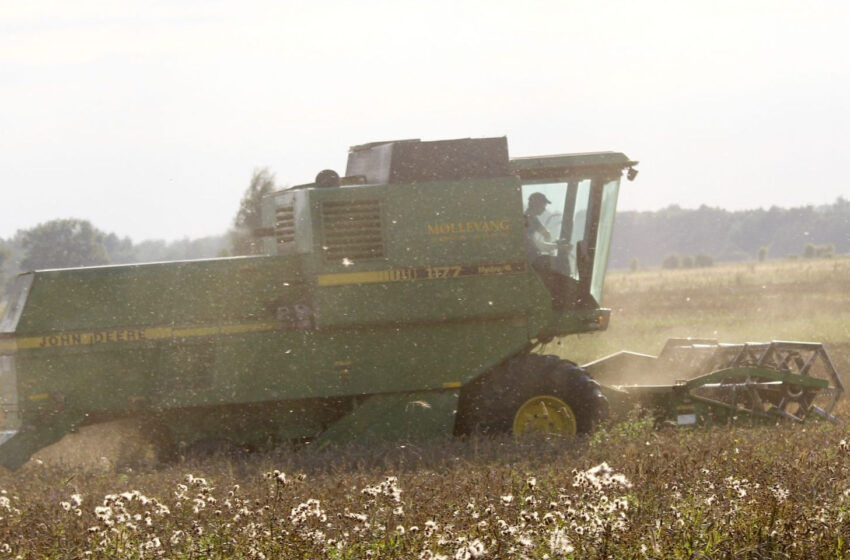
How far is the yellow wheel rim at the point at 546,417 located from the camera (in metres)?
10.9

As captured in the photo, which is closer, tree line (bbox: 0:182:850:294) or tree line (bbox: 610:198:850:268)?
tree line (bbox: 0:182:850:294)

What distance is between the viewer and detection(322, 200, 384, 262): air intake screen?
35.0 feet

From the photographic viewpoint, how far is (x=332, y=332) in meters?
10.7

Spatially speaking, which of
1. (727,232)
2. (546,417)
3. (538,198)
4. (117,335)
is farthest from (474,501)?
(727,232)

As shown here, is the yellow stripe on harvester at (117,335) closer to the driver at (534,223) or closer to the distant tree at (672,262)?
the driver at (534,223)

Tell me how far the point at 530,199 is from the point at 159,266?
11.2 ft

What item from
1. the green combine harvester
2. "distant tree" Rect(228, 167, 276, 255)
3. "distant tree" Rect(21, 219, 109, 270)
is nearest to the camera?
the green combine harvester

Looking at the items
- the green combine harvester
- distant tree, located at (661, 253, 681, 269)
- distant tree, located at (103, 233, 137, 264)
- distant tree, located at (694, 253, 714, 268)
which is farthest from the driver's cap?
distant tree, located at (103, 233, 137, 264)

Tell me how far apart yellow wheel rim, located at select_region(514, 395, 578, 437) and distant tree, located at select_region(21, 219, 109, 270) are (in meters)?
101

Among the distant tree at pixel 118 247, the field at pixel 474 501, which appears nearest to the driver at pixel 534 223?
the field at pixel 474 501

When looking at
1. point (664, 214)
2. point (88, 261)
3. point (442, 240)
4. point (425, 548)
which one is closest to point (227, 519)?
point (425, 548)

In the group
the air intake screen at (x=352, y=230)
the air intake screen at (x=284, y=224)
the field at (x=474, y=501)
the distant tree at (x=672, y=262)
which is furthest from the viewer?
the distant tree at (x=672, y=262)

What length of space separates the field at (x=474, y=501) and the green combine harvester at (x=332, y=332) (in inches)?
22.3

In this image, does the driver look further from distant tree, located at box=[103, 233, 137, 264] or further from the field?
distant tree, located at box=[103, 233, 137, 264]
